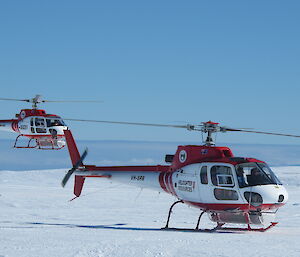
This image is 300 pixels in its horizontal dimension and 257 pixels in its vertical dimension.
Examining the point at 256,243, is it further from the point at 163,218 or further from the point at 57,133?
the point at 57,133

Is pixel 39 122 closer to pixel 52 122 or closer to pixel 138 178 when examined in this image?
pixel 52 122

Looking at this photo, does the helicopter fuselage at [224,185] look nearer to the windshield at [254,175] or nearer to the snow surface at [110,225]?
the windshield at [254,175]

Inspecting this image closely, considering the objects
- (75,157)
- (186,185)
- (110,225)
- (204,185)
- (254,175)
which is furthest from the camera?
(75,157)

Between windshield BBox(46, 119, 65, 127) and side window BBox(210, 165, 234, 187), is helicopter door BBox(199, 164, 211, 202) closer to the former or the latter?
side window BBox(210, 165, 234, 187)

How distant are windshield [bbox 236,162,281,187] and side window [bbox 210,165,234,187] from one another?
283 millimetres

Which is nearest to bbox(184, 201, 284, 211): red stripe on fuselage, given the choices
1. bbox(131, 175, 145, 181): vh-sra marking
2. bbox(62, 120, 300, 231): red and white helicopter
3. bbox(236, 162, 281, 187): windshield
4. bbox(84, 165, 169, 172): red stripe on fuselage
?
bbox(62, 120, 300, 231): red and white helicopter

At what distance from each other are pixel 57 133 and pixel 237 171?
1488 centimetres

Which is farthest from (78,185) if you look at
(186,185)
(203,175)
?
(203,175)

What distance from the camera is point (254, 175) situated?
1449 cm

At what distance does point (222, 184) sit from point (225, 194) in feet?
1.01

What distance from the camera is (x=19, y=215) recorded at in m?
19.8

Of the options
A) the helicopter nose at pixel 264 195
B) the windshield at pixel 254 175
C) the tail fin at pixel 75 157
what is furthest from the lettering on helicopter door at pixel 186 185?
the tail fin at pixel 75 157

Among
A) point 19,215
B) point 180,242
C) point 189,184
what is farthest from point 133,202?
point 180,242

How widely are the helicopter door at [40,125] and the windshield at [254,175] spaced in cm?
1552
